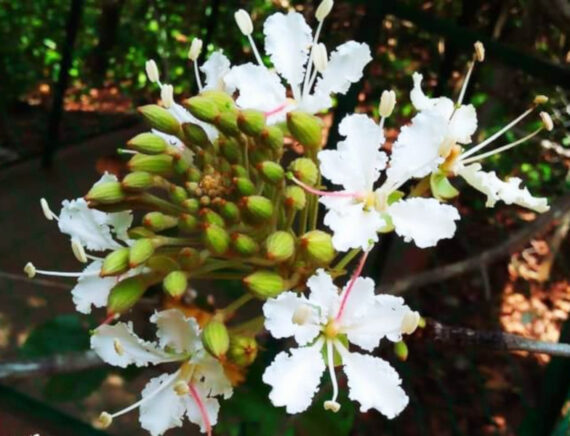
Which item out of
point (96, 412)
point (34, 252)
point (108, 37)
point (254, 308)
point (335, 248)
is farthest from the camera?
point (108, 37)

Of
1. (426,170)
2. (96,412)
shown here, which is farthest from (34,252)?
(426,170)

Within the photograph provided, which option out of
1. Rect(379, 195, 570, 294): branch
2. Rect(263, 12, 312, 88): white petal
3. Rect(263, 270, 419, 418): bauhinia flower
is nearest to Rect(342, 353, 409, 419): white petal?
Rect(263, 270, 419, 418): bauhinia flower

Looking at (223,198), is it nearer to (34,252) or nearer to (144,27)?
(34,252)

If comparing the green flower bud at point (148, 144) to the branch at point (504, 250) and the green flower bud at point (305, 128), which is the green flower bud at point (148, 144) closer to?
the green flower bud at point (305, 128)

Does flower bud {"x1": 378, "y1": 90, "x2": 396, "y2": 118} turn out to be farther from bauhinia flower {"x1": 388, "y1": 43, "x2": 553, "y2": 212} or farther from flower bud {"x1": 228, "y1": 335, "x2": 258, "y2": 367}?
flower bud {"x1": 228, "y1": 335, "x2": 258, "y2": 367}

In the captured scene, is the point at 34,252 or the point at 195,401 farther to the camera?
the point at 34,252

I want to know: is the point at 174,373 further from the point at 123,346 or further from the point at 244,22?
the point at 244,22

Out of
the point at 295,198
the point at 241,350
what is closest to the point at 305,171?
the point at 295,198
